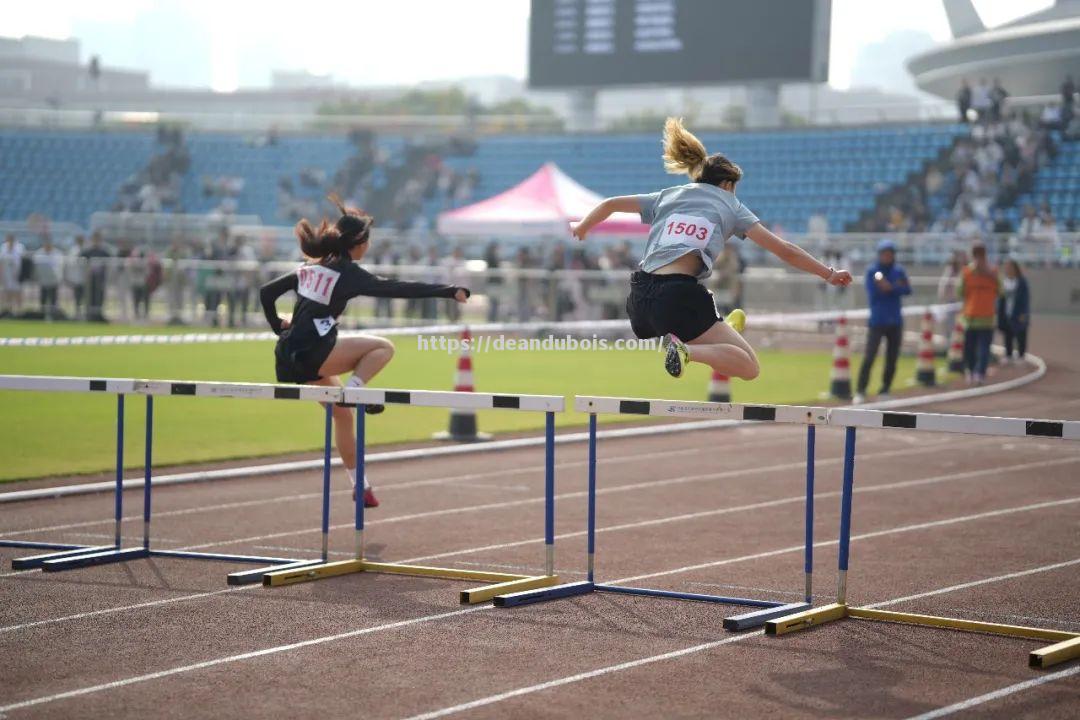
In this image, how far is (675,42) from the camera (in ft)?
156

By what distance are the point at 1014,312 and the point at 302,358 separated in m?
18.7

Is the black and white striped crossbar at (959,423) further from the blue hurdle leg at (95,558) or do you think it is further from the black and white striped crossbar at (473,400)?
the blue hurdle leg at (95,558)

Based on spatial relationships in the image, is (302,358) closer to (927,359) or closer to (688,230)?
(688,230)

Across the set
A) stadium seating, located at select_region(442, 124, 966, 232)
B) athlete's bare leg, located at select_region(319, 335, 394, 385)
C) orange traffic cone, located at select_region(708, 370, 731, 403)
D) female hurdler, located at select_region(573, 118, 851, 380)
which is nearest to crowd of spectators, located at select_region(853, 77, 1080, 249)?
stadium seating, located at select_region(442, 124, 966, 232)

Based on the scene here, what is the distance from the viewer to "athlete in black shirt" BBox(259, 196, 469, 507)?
9.55 m

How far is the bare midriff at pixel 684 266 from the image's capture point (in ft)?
27.5

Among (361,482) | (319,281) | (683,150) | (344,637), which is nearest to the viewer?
(344,637)

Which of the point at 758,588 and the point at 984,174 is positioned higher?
the point at 984,174

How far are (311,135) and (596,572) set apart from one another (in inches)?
1994

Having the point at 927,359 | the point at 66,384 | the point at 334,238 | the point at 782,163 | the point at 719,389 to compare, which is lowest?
the point at 719,389

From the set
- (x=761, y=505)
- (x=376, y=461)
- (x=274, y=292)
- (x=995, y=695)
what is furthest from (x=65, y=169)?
(x=995, y=695)

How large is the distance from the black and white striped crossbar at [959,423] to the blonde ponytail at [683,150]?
1698 mm

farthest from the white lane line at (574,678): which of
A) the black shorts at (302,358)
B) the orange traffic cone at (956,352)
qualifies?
the orange traffic cone at (956,352)

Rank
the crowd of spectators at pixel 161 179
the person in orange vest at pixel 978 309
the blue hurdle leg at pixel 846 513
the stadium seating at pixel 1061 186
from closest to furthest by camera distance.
Answer: the blue hurdle leg at pixel 846 513
the person in orange vest at pixel 978 309
the stadium seating at pixel 1061 186
the crowd of spectators at pixel 161 179
